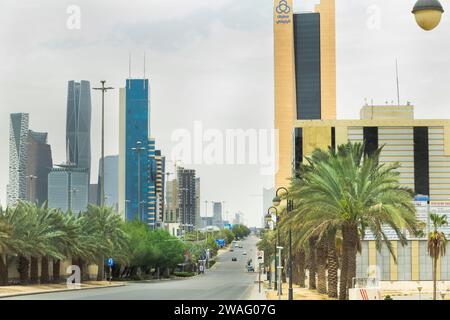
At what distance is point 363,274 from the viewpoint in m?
94.2

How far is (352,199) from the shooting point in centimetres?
4269

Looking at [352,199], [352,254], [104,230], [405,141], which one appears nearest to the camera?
[352,199]

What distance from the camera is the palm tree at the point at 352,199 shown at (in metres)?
42.3

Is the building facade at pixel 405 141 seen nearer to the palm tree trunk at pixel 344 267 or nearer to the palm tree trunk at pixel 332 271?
the palm tree trunk at pixel 332 271

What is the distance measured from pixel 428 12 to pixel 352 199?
34.9 metres

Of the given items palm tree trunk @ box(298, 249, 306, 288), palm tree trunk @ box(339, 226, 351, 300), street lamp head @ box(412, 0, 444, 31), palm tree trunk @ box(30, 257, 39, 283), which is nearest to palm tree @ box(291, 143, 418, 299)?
palm tree trunk @ box(339, 226, 351, 300)

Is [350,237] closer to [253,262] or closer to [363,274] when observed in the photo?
[363,274]

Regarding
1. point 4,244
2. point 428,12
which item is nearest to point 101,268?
point 4,244

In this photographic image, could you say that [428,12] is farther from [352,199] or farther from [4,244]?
[4,244]

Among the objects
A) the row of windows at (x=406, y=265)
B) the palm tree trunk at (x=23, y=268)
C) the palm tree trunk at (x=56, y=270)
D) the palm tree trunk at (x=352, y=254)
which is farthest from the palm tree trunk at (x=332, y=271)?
the row of windows at (x=406, y=265)

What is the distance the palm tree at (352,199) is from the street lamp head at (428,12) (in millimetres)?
33073

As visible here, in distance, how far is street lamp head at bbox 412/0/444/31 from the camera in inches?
325

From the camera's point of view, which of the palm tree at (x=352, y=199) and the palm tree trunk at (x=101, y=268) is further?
the palm tree trunk at (x=101, y=268)

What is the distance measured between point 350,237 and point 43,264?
39464 millimetres
